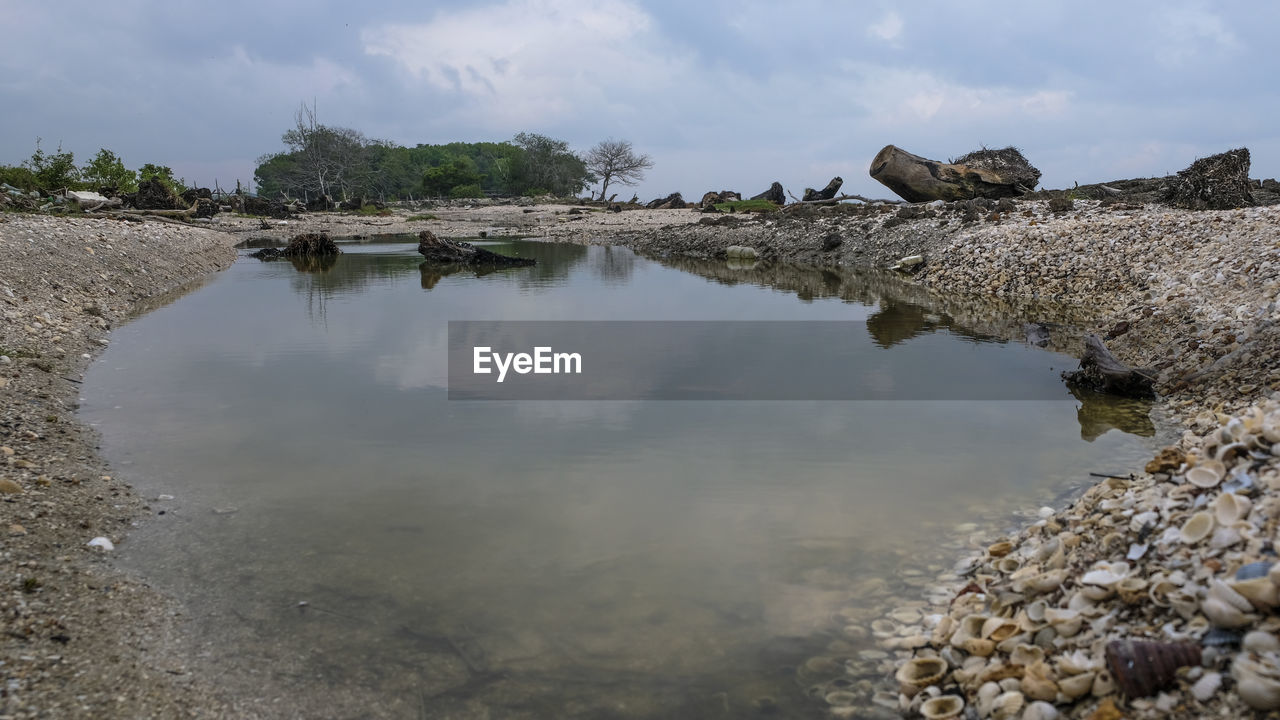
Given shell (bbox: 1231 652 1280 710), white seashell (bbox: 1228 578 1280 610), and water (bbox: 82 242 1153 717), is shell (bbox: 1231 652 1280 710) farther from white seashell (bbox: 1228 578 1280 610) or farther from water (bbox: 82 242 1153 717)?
water (bbox: 82 242 1153 717)

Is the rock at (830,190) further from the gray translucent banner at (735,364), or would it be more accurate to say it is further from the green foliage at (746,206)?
the gray translucent banner at (735,364)

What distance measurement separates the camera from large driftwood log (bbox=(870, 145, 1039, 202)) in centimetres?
2812

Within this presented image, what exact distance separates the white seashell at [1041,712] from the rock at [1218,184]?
21.8 meters

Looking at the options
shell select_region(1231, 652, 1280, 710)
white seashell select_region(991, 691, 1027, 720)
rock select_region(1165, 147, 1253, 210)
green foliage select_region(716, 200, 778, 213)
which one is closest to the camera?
shell select_region(1231, 652, 1280, 710)

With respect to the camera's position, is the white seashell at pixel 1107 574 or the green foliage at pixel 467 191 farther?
the green foliage at pixel 467 191

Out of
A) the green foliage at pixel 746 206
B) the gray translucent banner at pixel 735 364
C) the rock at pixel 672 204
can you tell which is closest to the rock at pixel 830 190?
the green foliage at pixel 746 206

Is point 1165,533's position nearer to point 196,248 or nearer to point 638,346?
point 638,346

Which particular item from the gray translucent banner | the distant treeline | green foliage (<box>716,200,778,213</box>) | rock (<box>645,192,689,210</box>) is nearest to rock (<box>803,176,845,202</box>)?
green foliage (<box>716,200,778,213</box>)

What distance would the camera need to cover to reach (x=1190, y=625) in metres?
3.25

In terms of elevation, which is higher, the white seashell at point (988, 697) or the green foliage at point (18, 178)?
the green foliage at point (18, 178)

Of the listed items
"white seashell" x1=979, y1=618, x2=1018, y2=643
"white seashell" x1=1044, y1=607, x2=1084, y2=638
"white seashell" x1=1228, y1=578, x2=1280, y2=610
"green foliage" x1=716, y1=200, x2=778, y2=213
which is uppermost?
"green foliage" x1=716, y1=200, x2=778, y2=213

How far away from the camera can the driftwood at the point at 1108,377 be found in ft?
29.2

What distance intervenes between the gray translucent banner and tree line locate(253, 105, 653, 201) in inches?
2977

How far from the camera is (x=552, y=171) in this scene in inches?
3531
